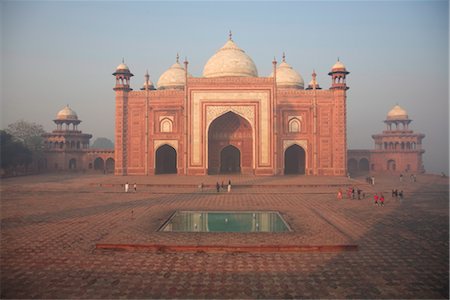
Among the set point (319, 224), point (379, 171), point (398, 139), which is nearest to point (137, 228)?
point (319, 224)

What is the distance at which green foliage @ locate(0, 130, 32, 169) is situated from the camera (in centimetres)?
2427

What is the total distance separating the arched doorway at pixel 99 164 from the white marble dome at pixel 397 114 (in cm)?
3261

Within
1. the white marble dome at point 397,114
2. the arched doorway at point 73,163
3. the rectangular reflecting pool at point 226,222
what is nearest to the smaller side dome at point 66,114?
the arched doorway at point 73,163

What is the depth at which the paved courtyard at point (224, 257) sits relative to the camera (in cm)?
451

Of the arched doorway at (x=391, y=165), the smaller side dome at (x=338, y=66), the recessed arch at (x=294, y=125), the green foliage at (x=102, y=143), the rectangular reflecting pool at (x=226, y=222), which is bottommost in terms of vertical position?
the rectangular reflecting pool at (x=226, y=222)

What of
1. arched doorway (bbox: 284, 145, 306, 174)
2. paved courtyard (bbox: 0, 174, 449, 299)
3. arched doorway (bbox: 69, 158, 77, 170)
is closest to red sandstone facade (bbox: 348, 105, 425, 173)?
arched doorway (bbox: 284, 145, 306, 174)

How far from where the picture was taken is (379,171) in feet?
99.9

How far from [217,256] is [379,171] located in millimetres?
29556

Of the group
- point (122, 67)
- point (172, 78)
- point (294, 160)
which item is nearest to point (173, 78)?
point (172, 78)

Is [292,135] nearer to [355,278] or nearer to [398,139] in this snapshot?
[398,139]

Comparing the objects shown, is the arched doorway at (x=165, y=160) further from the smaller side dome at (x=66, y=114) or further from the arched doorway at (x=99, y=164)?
the smaller side dome at (x=66, y=114)

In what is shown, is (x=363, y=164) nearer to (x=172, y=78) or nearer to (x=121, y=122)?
(x=172, y=78)

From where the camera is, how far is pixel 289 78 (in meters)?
30.3

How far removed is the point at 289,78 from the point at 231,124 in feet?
30.1
